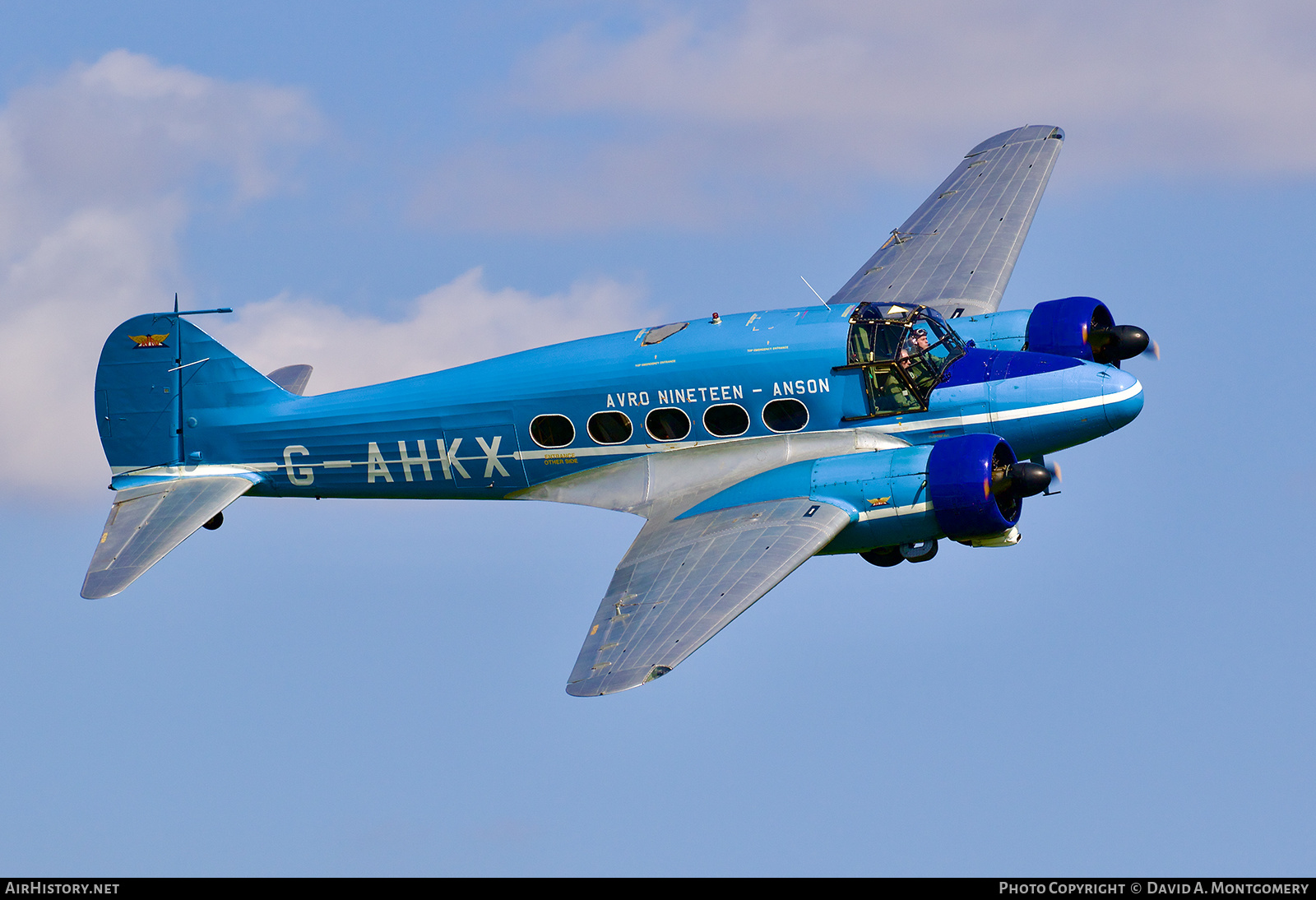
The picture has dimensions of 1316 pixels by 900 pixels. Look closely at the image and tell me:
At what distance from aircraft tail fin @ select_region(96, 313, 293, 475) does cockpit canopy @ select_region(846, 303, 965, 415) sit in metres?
11.6

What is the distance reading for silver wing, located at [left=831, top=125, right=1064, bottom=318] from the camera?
3681 centimetres

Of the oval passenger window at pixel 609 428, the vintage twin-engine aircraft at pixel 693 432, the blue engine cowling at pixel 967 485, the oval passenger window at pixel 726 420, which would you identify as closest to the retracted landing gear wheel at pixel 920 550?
the vintage twin-engine aircraft at pixel 693 432

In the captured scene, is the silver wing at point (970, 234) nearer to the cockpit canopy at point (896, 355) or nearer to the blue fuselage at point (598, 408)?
the cockpit canopy at point (896, 355)

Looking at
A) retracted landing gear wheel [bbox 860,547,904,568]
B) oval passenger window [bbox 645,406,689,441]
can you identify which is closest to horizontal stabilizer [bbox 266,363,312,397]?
oval passenger window [bbox 645,406,689,441]

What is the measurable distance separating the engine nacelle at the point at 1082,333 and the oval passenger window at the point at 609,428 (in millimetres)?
8043

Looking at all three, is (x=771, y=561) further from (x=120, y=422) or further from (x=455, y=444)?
(x=120, y=422)

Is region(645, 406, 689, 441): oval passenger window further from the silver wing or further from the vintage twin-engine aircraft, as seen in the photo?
the silver wing

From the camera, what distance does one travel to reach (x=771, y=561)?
95.8 ft

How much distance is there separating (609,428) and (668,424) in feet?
3.73

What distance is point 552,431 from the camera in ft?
110

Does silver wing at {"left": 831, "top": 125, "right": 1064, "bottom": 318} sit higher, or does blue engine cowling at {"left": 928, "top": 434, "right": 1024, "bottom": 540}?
silver wing at {"left": 831, "top": 125, "right": 1064, "bottom": 318}

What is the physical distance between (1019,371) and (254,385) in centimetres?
1507

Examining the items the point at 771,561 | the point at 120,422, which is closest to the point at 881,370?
the point at 771,561

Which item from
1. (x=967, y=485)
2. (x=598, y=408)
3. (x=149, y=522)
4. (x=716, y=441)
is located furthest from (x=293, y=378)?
(x=967, y=485)
